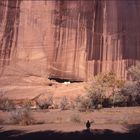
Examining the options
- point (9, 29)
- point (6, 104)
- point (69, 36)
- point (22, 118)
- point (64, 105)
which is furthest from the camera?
point (9, 29)

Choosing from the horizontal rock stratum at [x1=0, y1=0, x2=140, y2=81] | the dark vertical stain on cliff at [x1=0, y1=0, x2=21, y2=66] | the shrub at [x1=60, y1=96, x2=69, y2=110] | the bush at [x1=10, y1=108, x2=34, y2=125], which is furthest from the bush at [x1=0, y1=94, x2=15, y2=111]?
the dark vertical stain on cliff at [x1=0, y1=0, x2=21, y2=66]

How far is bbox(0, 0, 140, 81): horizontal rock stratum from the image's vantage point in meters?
36.8

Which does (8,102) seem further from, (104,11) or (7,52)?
(104,11)

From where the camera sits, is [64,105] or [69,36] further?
[69,36]

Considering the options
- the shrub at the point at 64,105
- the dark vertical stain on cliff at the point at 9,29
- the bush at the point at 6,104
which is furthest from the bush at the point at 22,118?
the dark vertical stain on cliff at the point at 9,29

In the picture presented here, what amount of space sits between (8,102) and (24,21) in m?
11.3

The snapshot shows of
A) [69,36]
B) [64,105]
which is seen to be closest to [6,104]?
[64,105]

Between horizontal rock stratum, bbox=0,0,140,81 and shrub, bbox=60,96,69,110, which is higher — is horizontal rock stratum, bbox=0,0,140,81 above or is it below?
above

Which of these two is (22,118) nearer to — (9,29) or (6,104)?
(6,104)

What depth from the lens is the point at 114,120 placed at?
64.0 feet

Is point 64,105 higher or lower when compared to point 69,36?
lower

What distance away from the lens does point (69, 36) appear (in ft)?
122

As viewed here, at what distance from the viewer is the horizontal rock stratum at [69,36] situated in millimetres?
36781

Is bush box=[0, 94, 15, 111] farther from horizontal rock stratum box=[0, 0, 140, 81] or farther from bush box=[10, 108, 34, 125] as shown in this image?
horizontal rock stratum box=[0, 0, 140, 81]
